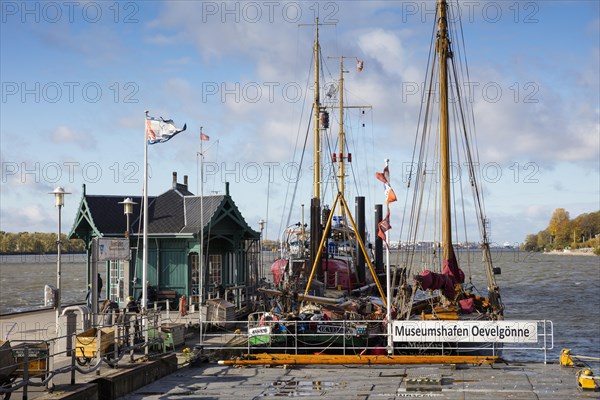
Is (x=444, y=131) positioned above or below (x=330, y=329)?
above

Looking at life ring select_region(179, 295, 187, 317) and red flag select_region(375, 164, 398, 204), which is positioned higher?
red flag select_region(375, 164, 398, 204)

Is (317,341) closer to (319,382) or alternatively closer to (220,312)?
(319,382)

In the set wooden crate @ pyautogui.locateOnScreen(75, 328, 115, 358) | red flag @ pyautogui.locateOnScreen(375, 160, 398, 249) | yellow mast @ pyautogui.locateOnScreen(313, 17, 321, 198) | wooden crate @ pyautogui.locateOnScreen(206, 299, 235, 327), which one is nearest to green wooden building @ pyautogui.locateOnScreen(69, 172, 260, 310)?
wooden crate @ pyautogui.locateOnScreen(206, 299, 235, 327)

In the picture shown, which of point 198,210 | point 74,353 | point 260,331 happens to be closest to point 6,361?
point 74,353

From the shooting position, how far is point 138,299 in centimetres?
3503

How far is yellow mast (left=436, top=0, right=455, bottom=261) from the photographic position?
97.7 feet

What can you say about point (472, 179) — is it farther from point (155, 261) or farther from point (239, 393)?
point (239, 393)

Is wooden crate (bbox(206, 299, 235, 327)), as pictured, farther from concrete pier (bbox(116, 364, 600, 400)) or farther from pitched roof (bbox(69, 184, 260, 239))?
concrete pier (bbox(116, 364, 600, 400))

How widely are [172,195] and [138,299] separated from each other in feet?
20.4

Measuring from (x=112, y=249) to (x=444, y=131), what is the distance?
1388cm

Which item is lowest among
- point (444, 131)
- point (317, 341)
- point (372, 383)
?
point (372, 383)

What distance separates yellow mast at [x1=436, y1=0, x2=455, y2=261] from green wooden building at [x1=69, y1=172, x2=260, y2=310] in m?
10.4

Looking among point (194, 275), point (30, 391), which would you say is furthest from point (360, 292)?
point (30, 391)

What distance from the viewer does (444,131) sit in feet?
99.9
